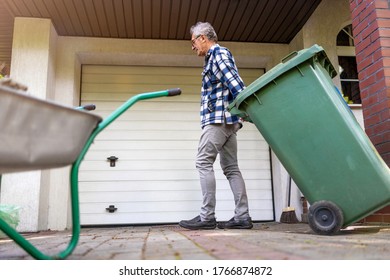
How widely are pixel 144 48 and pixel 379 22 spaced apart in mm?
3012

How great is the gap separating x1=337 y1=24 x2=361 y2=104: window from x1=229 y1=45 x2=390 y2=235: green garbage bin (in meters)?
2.70

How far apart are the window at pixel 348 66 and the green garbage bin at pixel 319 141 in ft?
8.85

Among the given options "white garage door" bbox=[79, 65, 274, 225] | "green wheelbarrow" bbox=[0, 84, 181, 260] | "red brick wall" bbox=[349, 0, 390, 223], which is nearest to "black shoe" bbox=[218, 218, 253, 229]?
"red brick wall" bbox=[349, 0, 390, 223]

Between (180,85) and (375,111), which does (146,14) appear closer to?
(180,85)

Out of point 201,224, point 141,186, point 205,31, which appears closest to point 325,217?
point 201,224

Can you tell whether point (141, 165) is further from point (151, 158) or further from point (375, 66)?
point (375, 66)

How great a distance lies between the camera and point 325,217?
7.20ft

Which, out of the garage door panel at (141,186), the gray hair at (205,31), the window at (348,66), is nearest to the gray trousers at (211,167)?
the gray hair at (205,31)

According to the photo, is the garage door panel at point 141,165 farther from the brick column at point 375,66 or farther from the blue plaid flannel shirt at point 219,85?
the brick column at point 375,66

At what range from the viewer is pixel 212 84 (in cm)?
312

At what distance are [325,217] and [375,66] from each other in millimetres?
1504

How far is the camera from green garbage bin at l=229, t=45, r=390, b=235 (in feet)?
6.98
